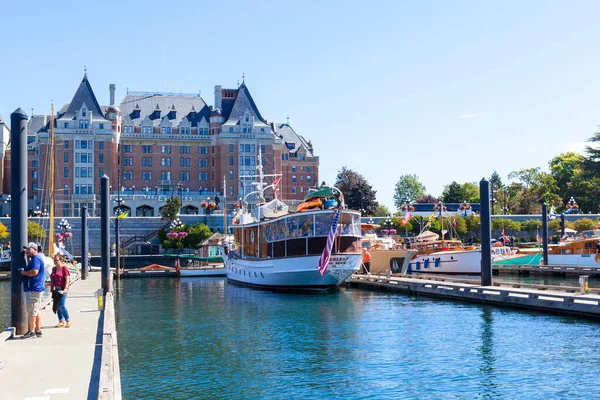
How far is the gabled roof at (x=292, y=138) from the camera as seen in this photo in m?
125

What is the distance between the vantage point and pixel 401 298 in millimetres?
36031

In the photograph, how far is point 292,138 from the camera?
416ft

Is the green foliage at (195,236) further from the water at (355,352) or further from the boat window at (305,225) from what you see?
the water at (355,352)

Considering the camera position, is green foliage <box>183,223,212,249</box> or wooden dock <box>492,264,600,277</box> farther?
green foliage <box>183,223,212,249</box>

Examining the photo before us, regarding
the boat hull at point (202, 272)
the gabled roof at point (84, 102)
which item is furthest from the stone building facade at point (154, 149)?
the boat hull at point (202, 272)

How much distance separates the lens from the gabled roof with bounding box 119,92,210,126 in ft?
361

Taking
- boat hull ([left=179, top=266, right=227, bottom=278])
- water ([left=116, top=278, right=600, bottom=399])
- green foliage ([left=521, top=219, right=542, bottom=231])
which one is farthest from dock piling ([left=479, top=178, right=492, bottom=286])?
green foliage ([left=521, top=219, right=542, bottom=231])

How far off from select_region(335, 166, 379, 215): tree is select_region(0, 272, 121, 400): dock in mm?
88084

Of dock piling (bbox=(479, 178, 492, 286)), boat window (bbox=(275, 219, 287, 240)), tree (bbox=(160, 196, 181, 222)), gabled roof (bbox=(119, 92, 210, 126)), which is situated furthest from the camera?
gabled roof (bbox=(119, 92, 210, 126))

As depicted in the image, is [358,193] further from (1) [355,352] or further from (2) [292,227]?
(1) [355,352]

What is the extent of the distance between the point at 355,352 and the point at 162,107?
95997 millimetres

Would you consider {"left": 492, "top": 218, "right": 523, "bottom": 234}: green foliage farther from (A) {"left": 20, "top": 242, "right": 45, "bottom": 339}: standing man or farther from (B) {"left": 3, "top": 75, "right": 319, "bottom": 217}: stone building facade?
(A) {"left": 20, "top": 242, "right": 45, "bottom": 339}: standing man

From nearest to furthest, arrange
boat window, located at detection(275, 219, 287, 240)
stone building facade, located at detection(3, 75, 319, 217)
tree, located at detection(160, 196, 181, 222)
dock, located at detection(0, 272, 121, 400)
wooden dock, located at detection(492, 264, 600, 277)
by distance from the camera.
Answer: dock, located at detection(0, 272, 121, 400) < boat window, located at detection(275, 219, 287, 240) < wooden dock, located at detection(492, 264, 600, 277) < tree, located at detection(160, 196, 181, 222) < stone building facade, located at detection(3, 75, 319, 217)

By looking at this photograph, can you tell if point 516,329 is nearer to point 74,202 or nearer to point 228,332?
point 228,332
